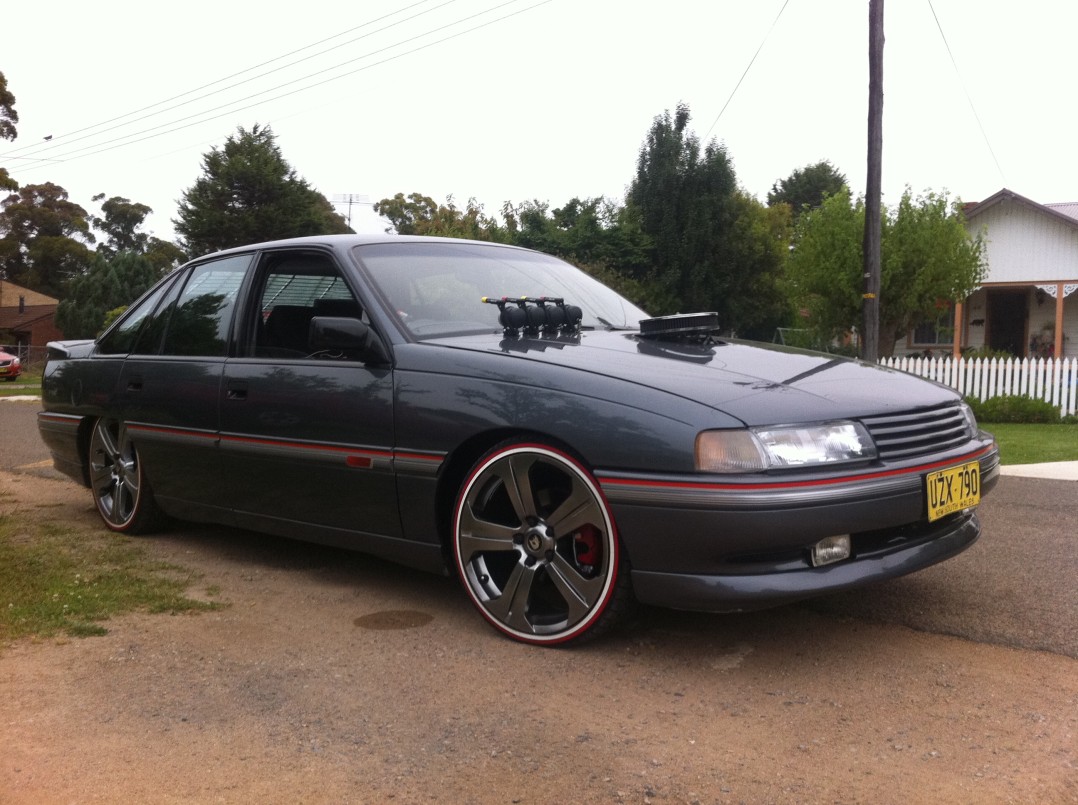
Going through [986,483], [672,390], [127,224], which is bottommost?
[986,483]

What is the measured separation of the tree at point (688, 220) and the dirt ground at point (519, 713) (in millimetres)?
32496

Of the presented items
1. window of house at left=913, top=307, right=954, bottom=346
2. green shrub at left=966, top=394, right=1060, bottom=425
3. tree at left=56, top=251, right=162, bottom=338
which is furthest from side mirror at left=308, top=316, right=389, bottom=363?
tree at left=56, top=251, right=162, bottom=338

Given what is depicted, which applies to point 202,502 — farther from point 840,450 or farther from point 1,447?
point 1,447

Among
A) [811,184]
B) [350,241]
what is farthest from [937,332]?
[811,184]

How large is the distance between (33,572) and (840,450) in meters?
3.61

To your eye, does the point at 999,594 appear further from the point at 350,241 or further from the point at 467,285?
the point at 350,241

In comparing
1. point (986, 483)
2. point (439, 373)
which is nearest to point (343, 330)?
point (439, 373)

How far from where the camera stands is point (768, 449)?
309cm

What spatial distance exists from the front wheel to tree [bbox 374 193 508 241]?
8869mm

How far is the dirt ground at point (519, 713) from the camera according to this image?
2506 mm

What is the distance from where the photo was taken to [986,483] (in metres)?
3.79

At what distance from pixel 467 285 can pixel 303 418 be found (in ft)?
2.97

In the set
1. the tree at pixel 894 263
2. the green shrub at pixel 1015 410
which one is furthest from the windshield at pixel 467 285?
the tree at pixel 894 263

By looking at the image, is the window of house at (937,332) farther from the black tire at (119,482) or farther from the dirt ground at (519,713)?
the dirt ground at (519,713)
